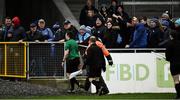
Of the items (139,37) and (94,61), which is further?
(139,37)

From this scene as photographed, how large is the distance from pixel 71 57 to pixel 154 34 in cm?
293

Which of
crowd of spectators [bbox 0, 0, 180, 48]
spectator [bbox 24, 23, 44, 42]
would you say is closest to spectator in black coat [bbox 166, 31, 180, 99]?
crowd of spectators [bbox 0, 0, 180, 48]

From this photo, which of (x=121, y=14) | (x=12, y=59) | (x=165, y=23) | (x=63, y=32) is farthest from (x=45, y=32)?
(x=165, y=23)

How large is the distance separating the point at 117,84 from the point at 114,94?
0.54 meters

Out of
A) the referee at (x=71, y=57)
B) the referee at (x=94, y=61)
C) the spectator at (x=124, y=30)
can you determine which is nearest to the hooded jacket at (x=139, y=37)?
the spectator at (x=124, y=30)

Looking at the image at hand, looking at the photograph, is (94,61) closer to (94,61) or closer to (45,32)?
(94,61)

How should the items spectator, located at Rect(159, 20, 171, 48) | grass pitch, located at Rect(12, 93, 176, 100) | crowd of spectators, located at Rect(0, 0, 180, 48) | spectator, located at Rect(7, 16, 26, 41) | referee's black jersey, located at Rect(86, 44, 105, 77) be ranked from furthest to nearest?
spectator, located at Rect(7, 16, 26, 41)
crowd of spectators, located at Rect(0, 0, 180, 48)
spectator, located at Rect(159, 20, 171, 48)
referee's black jersey, located at Rect(86, 44, 105, 77)
grass pitch, located at Rect(12, 93, 176, 100)

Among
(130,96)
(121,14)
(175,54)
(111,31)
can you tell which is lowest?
(130,96)

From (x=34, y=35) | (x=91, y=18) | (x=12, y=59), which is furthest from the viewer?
(x=91, y=18)

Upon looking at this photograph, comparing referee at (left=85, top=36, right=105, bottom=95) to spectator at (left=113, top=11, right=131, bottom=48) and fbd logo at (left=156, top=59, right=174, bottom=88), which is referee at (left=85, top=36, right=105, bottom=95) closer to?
spectator at (left=113, top=11, right=131, bottom=48)

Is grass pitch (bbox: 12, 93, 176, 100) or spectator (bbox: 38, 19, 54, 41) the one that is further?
spectator (bbox: 38, 19, 54, 41)

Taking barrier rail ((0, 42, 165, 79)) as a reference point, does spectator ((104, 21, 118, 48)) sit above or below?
above

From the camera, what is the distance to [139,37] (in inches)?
972

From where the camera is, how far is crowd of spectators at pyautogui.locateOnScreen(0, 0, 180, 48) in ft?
80.8
